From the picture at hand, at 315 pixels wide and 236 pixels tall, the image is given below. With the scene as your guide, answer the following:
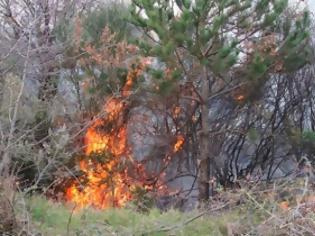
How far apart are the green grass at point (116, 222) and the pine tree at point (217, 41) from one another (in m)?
4.56

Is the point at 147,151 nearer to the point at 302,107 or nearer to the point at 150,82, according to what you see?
the point at 150,82

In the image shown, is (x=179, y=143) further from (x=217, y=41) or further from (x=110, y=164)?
(x=217, y=41)

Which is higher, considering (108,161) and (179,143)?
(179,143)

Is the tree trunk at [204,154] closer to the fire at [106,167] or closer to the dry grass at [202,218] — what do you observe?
the fire at [106,167]

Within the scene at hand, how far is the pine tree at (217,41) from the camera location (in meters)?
11.5

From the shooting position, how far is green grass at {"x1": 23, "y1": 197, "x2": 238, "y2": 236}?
6320mm

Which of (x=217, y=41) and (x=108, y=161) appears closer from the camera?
(x=217, y=41)

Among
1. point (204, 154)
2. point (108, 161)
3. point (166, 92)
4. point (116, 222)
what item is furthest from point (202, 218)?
point (204, 154)

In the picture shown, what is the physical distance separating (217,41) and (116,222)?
5739mm

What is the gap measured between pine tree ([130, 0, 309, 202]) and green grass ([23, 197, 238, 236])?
4.56 m

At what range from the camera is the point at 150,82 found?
1264 cm

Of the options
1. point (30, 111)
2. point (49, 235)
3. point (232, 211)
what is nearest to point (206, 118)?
point (30, 111)

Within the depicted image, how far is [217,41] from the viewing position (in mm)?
12031

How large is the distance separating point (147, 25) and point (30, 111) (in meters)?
3.03
